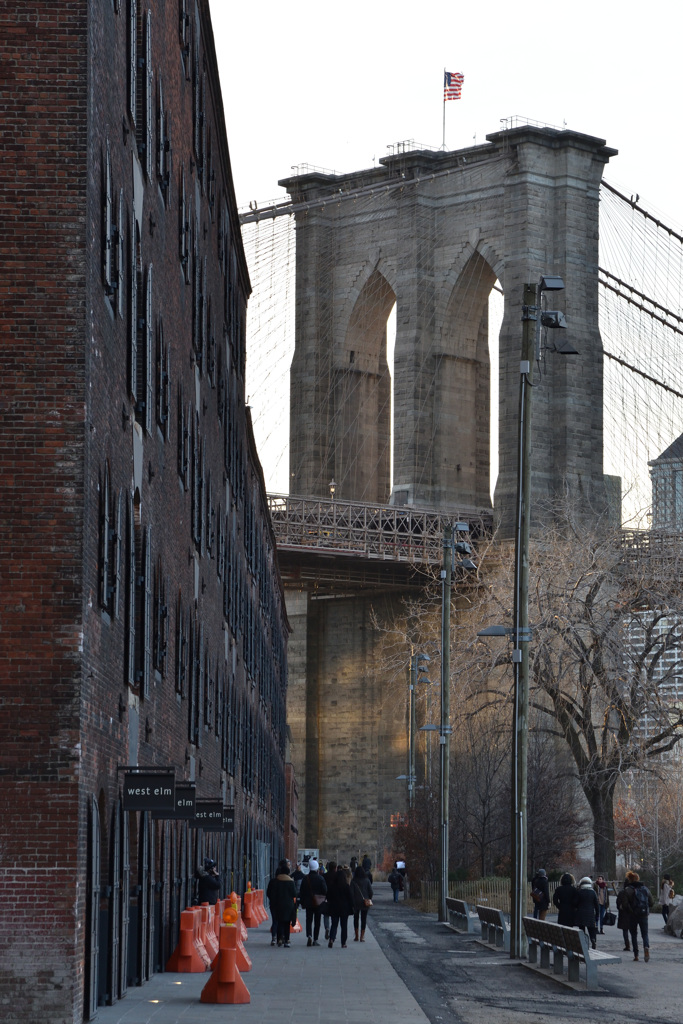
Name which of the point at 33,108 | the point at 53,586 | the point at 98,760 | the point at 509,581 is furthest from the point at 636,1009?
the point at 509,581

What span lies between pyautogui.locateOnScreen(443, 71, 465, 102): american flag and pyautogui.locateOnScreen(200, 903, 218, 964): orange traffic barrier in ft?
231

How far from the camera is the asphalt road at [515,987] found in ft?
59.9

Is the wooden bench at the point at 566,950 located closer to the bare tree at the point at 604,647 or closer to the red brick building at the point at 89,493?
the red brick building at the point at 89,493

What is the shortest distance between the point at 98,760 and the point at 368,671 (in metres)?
75.8

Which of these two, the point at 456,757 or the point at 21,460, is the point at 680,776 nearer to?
the point at 456,757

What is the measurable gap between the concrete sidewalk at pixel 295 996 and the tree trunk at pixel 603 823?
22.3 meters

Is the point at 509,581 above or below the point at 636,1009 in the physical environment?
above

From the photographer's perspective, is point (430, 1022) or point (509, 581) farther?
point (509, 581)

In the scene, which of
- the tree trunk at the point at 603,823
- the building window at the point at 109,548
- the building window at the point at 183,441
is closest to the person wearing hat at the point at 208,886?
the building window at the point at 183,441

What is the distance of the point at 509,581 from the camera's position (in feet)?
170

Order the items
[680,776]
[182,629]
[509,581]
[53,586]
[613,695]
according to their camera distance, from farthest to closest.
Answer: [680,776] < [509,581] < [613,695] < [182,629] < [53,586]

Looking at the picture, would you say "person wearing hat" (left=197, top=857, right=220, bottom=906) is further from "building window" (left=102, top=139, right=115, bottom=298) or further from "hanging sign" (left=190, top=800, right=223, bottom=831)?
→ "building window" (left=102, top=139, right=115, bottom=298)

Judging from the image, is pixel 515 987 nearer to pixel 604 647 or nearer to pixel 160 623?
pixel 160 623

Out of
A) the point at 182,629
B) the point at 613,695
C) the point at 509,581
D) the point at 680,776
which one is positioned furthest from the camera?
the point at 680,776
